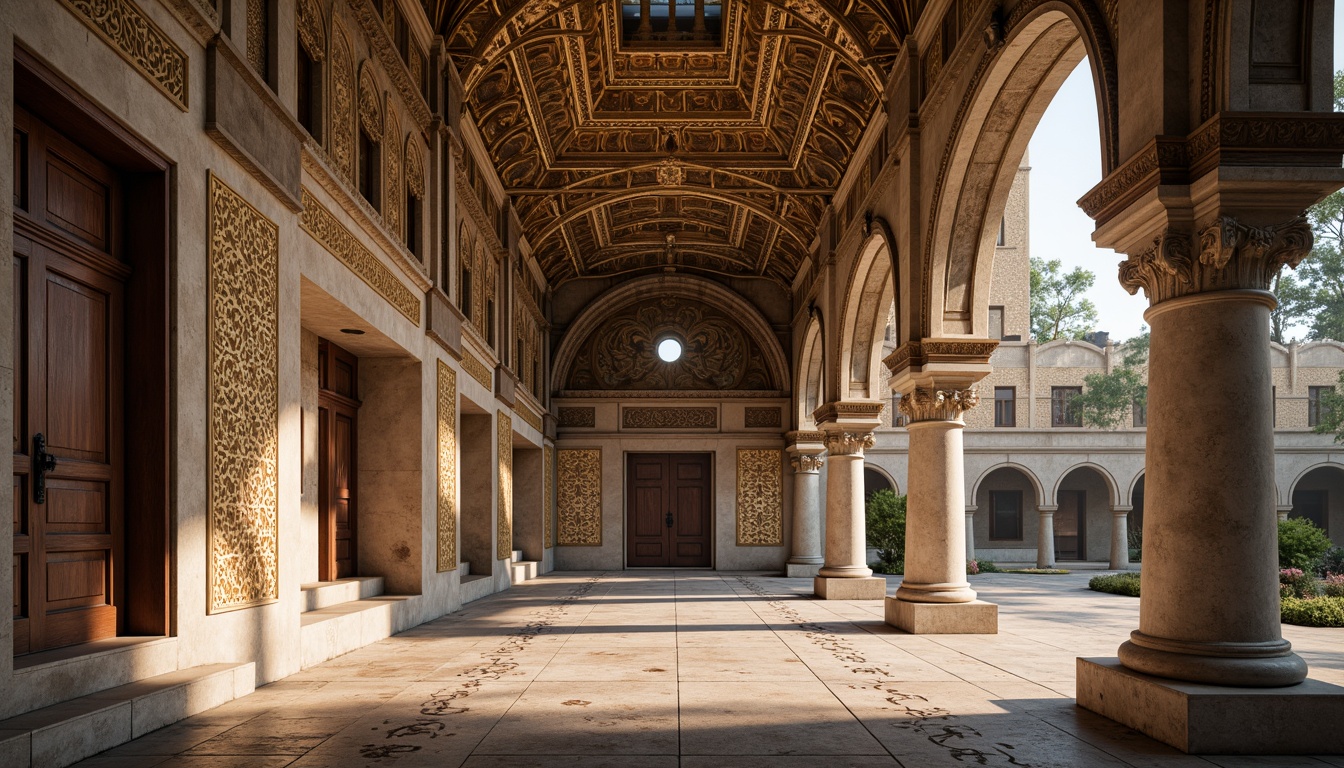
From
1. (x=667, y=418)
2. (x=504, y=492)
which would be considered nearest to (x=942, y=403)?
(x=504, y=492)

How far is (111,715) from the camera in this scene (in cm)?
475

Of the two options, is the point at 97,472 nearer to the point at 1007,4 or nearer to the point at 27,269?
the point at 27,269

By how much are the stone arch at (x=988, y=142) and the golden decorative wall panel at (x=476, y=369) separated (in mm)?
5845

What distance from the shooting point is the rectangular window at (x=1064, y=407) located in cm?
3084

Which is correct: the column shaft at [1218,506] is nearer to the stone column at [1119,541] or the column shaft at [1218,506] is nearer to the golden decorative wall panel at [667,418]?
the golden decorative wall panel at [667,418]

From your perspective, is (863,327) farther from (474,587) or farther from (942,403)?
(474,587)

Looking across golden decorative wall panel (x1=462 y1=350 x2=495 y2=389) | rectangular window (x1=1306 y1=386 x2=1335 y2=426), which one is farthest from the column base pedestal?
rectangular window (x1=1306 y1=386 x2=1335 y2=426)

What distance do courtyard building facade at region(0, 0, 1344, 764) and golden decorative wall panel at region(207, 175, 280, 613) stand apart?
0.03m

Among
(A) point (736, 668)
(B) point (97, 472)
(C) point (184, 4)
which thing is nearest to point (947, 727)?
(A) point (736, 668)

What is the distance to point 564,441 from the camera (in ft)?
82.4

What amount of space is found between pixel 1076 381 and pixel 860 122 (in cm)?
1949

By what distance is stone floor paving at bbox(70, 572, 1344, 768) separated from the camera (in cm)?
486

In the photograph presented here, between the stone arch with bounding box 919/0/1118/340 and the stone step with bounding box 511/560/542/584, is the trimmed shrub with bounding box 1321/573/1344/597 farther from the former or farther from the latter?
the stone step with bounding box 511/560/542/584

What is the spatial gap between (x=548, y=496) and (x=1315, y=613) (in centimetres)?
1507
